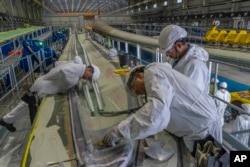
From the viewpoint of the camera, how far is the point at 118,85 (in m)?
2.89

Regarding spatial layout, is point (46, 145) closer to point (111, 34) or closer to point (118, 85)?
point (118, 85)

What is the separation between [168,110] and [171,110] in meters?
0.13

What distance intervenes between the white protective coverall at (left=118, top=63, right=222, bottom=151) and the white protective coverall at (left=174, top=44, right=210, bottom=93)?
1.42 ft

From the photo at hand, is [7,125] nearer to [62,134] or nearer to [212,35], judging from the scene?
[62,134]

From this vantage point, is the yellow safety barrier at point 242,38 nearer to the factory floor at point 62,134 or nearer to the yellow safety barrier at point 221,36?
the yellow safety barrier at point 221,36

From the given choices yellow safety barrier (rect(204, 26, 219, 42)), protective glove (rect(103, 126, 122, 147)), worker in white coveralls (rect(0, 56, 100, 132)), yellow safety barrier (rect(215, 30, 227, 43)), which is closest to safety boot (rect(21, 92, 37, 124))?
worker in white coveralls (rect(0, 56, 100, 132))

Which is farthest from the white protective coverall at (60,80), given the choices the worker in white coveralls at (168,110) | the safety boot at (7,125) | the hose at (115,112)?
the worker in white coveralls at (168,110)

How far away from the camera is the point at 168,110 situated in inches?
40.6

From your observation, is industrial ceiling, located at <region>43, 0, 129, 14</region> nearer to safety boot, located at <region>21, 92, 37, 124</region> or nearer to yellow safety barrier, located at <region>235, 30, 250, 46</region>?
yellow safety barrier, located at <region>235, 30, 250, 46</region>

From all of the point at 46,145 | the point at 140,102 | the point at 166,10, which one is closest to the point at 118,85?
the point at 140,102

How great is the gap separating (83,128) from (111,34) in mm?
3263

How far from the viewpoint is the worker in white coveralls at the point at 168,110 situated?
1.03m

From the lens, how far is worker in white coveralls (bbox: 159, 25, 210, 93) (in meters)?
1.61

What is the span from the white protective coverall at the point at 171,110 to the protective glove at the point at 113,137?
4cm
